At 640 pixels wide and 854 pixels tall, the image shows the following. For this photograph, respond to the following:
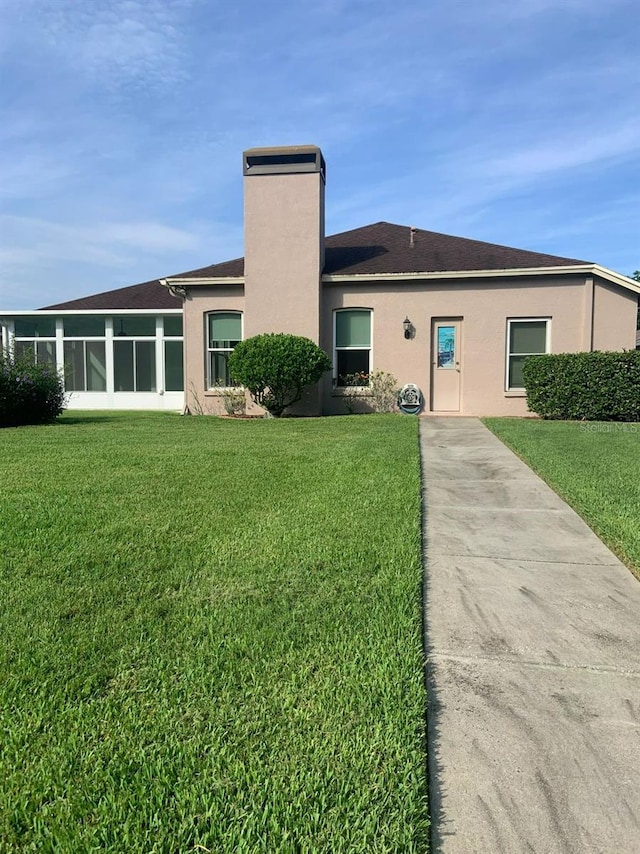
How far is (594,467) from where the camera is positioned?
6.45 metres

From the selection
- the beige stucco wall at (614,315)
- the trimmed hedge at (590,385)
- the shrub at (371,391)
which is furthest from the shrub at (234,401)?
the beige stucco wall at (614,315)

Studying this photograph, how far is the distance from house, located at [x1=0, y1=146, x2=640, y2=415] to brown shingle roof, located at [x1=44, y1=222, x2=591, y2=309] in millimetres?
68

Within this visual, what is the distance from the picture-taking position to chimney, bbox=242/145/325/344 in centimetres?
1377

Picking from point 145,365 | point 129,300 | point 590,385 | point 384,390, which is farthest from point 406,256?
point 129,300

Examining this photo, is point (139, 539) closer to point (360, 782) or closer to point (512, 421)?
point (360, 782)

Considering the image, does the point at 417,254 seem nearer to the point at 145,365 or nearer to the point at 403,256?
the point at 403,256

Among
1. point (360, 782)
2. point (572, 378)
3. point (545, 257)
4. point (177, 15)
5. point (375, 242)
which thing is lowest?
point (360, 782)

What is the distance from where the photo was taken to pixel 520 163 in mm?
15812

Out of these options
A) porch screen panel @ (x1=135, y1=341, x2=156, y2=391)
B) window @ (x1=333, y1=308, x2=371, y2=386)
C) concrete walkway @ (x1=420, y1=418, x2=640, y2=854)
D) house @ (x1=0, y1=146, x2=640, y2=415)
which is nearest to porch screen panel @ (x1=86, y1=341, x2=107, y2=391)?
porch screen panel @ (x1=135, y1=341, x2=156, y2=391)

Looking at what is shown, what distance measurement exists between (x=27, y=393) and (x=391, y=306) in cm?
867

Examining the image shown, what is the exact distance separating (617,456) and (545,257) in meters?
8.19

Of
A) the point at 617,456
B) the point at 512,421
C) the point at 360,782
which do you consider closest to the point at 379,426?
the point at 512,421

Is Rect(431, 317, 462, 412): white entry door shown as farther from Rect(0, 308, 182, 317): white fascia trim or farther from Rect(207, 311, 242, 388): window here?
Rect(0, 308, 182, 317): white fascia trim

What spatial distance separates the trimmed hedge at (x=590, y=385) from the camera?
11812 millimetres
